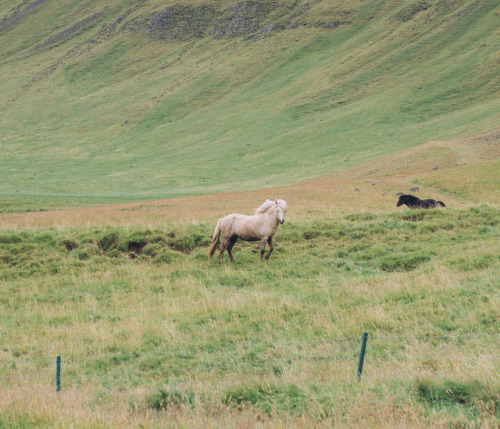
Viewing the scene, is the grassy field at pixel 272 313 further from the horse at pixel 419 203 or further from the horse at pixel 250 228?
the horse at pixel 419 203

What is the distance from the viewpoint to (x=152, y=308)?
40.3 ft

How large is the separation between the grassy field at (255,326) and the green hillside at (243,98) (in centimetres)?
3652

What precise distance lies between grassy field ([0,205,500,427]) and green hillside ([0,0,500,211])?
1438 inches

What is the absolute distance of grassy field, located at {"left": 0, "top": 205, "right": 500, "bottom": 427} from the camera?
6.02m

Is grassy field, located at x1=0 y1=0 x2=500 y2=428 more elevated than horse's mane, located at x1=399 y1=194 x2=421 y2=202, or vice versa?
grassy field, located at x1=0 y1=0 x2=500 y2=428

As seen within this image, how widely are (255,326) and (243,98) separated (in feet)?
432

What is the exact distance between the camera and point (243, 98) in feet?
447

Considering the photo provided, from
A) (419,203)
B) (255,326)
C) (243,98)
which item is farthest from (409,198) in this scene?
(243,98)

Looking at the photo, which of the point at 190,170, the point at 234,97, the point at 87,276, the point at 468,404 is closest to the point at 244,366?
the point at 468,404

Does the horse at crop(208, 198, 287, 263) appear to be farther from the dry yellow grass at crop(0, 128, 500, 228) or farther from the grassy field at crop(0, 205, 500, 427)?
the dry yellow grass at crop(0, 128, 500, 228)

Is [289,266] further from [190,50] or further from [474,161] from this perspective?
[190,50]

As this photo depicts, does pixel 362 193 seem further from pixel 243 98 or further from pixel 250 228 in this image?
pixel 243 98

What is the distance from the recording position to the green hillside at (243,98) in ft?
269

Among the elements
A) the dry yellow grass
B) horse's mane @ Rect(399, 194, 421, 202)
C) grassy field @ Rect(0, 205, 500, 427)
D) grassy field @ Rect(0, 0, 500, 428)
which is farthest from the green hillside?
horse's mane @ Rect(399, 194, 421, 202)
